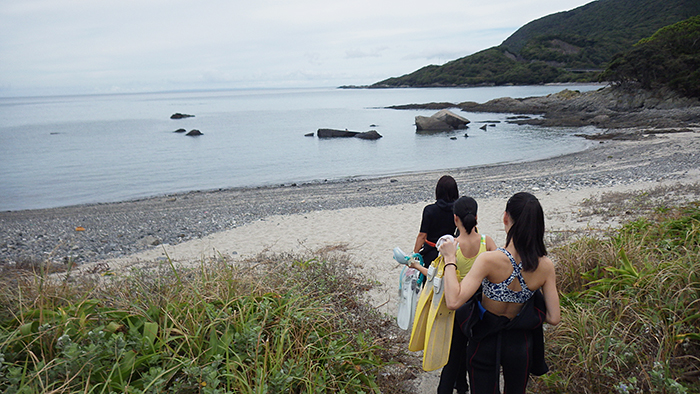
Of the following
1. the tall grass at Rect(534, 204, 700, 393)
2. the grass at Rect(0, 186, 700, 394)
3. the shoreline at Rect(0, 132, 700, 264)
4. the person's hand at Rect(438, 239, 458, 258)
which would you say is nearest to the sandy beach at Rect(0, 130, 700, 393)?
the shoreline at Rect(0, 132, 700, 264)

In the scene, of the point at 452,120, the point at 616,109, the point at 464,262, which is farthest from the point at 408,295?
the point at 616,109

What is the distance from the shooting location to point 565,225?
8242 millimetres

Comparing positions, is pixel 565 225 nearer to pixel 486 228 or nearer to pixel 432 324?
pixel 486 228

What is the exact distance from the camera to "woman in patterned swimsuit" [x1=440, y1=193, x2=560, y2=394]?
2.37 metres

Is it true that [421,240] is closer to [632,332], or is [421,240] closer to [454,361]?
[454,361]

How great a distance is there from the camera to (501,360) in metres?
2.56

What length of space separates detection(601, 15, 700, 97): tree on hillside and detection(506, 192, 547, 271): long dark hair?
47404mm

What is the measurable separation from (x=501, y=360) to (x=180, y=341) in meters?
2.12

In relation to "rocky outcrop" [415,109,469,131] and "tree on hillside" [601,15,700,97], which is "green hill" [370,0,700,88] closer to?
"tree on hillside" [601,15,700,97]

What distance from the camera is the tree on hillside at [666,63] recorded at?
1553 inches

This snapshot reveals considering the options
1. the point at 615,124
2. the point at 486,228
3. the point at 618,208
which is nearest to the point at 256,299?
the point at 486,228

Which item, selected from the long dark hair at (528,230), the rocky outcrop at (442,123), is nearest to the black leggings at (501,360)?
the long dark hair at (528,230)

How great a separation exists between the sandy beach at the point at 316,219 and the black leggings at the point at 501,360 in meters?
1.01

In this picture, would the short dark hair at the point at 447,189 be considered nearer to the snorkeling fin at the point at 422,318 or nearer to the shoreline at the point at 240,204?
the snorkeling fin at the point at 422,318
